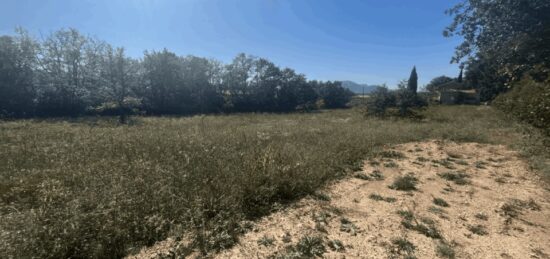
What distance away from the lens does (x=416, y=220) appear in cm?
339

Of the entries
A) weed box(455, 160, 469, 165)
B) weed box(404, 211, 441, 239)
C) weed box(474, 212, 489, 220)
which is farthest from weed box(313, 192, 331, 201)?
weed box(455, 160, 469, 165)

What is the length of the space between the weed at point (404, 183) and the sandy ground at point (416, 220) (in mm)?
98

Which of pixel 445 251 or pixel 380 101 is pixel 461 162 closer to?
pixel 445 251

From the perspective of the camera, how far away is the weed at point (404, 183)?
466cm

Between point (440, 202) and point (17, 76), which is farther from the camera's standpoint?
point (17, 76)

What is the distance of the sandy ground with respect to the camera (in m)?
2.73

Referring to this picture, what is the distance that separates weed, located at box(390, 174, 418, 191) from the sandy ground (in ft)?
0.32

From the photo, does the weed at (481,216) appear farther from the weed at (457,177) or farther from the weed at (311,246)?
the weed at (311,246)

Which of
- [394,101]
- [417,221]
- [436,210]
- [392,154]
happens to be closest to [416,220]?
[417,221]

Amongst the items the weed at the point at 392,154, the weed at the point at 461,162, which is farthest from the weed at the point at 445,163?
the weed at the point at 392,154

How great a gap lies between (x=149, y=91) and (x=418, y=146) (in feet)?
83.2

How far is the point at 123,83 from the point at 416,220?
20.1 m

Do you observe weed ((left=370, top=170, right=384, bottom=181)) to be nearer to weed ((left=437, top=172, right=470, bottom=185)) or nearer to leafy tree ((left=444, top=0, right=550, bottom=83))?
weed ((left=437, top=172, right=470, bottom=185))

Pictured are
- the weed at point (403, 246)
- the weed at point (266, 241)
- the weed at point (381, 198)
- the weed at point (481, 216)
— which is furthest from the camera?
the weed at point (381, 198)
